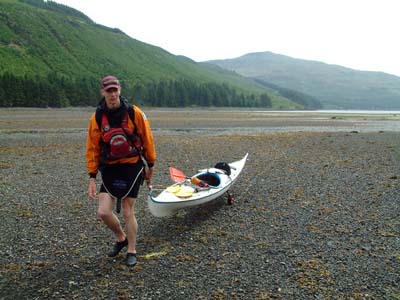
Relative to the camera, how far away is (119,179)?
5.50 meters

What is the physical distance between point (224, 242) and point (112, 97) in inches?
137

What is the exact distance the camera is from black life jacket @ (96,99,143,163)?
527 centimetres

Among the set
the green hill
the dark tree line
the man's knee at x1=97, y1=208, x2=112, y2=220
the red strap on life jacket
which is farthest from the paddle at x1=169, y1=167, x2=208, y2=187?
the green hill

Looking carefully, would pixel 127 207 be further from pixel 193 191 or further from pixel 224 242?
pixel 193 191

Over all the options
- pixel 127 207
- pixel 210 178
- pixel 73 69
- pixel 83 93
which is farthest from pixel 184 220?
pixel 73 69

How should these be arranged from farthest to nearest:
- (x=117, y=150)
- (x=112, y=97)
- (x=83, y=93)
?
(x=83, y=93) → (x=117, y=150) → (x=112, y=97)

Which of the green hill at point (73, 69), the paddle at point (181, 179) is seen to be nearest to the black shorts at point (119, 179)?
the paddle at point (181, 179)

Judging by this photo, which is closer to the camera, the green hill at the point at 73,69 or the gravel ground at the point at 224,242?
the gravel ground at the point at 224,242

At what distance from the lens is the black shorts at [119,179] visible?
5488 millimetres

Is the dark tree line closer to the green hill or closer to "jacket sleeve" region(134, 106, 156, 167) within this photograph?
the green hill

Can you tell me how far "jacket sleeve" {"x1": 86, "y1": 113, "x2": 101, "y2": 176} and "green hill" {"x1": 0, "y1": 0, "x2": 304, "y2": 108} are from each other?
70.2 metres

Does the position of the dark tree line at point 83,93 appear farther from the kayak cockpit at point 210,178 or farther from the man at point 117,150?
the man at point 117,150

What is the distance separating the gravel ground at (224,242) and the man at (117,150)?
0.88 meters

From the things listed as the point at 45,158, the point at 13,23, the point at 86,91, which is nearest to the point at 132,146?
the point at 45,158
